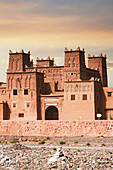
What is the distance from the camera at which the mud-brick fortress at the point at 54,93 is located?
66.8m

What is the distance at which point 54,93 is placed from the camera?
73812 millimetres

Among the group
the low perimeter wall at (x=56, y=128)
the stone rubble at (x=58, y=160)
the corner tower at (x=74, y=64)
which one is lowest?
the stone rubble at (x=58, y=160)

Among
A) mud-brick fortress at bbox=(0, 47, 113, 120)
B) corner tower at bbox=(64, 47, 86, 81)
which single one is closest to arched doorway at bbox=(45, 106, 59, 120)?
mud-brick fortress at bbox=(0, 47, 113, 120)

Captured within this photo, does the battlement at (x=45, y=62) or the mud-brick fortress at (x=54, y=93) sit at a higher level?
the battlement at (x=45, y=62)

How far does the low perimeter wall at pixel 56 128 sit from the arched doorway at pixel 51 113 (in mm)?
8145

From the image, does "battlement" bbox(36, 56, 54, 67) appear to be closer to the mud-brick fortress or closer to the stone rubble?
the mud-brick fortress

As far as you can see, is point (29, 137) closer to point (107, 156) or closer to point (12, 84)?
point (12, 84)

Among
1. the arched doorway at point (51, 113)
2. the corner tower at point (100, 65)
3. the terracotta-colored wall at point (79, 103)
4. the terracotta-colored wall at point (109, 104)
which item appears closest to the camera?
the terracotta-colored wall at point (79, 103)

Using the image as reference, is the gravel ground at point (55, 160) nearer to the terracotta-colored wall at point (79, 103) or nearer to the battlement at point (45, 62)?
the terracotta-colored wall at point (79, 103)

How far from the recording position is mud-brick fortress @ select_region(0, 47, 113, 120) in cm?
6681

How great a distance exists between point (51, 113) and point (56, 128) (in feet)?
34.5

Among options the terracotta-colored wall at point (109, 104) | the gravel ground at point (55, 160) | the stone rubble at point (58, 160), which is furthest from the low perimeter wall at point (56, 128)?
the stone rubble at point (58, 160)

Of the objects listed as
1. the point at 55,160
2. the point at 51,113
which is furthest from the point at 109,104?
the point at 55,160

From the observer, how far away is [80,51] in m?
77.4
